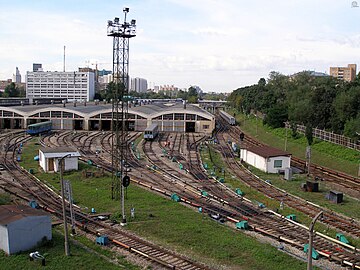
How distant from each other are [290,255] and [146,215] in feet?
25.8

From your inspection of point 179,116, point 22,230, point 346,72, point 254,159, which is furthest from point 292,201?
point 346,72

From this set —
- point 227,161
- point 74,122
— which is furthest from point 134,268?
point 74,122

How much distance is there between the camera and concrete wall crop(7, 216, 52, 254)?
15992 mm

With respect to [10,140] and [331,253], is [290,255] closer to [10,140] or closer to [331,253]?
[331,253]

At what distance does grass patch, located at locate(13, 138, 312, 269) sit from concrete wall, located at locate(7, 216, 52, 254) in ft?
13.4

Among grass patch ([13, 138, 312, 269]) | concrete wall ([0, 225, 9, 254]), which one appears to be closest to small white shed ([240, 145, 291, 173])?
grass patch ([13, 138, 312, 269])

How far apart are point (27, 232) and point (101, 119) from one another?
48.3m

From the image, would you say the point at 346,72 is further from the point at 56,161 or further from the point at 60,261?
the point at 60,261

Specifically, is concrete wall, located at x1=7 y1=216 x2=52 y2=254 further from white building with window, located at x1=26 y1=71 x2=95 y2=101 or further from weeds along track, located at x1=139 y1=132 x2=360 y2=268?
white building with window, located at x1=26 y1=71 x2=95 y2=101

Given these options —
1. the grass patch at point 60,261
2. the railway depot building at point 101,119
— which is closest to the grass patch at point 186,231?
the grass patch at point 60,261

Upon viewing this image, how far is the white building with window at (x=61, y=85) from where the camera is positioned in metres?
156

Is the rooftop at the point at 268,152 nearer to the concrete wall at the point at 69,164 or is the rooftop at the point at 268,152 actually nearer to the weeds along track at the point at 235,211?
the weeds along track at the point at 235,211

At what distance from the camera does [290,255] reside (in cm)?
1622

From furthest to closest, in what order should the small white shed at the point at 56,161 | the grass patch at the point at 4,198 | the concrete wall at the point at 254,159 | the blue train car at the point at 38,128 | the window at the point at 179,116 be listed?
the window at the point at 179,116 < the blue train car at the point at 38,128 < the concrete wall at the point at 254,159 < the small white shed at the point at 56,161 < the grass patch at the point at 4,198
